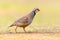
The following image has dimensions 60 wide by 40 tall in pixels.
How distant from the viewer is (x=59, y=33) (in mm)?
13906

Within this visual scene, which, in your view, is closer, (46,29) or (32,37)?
(32,37)

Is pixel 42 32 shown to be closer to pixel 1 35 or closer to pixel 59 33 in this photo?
pixel 59 33

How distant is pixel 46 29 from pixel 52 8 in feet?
34.2

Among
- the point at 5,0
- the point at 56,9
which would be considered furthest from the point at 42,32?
the point at 5,0

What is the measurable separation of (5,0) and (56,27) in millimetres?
15016

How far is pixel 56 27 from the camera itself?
15.4m

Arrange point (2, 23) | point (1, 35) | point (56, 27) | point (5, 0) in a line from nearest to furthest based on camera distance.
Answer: point (1, 35), point (56, 27), point (2, 23), point (5, 0)

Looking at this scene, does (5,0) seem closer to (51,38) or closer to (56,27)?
(56,27)

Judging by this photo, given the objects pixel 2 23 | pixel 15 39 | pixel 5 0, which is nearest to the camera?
pixel 15 39

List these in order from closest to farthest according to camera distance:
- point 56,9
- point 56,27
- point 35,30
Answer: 1. point 35,30
2. point 56,27
3. point 56,9

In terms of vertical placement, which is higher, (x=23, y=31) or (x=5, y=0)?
(x=5, y=0)

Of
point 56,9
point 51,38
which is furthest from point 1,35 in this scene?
point 56,9

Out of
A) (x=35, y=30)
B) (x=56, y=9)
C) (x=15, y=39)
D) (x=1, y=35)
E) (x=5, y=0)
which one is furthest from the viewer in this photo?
(x=5, y=0)

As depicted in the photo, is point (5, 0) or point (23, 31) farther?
point (5, 0)
